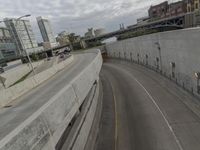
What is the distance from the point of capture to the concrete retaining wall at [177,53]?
2138 cm

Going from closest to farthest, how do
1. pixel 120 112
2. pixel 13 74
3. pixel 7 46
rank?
pixel 120 112
pixel 13 74
pixel 7 46

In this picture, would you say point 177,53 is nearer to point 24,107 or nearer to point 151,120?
point 151,120

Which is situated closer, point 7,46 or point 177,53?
point 177,53

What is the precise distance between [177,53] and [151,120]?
12.1 meters

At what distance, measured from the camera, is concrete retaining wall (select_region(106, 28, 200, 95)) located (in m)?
21.4

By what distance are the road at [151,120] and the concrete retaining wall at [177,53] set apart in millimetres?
2116

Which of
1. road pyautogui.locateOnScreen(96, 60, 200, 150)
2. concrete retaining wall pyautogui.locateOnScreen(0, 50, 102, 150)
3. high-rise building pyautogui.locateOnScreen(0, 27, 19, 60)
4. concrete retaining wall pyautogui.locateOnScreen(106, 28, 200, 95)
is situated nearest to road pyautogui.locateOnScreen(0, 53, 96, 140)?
concrete retaining wall pyautogui.locateOnScreen(0, 50, 102, 150)

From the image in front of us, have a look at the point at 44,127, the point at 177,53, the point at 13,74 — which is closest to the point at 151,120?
the point at 177,53

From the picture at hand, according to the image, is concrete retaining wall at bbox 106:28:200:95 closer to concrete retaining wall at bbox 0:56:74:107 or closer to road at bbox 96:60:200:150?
road at bbox 96:60:200:150

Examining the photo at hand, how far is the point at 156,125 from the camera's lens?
58.1 feet

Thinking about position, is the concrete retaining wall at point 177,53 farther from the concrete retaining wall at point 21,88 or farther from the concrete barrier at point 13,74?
the concrete barrier at point 13,74

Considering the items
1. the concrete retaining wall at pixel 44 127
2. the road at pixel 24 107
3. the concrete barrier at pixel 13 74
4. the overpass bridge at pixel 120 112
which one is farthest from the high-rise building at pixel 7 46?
the concrete retaining wall at pixel 44 127

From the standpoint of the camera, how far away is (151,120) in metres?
18.8

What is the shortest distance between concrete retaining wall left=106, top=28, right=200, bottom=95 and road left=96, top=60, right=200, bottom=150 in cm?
212
